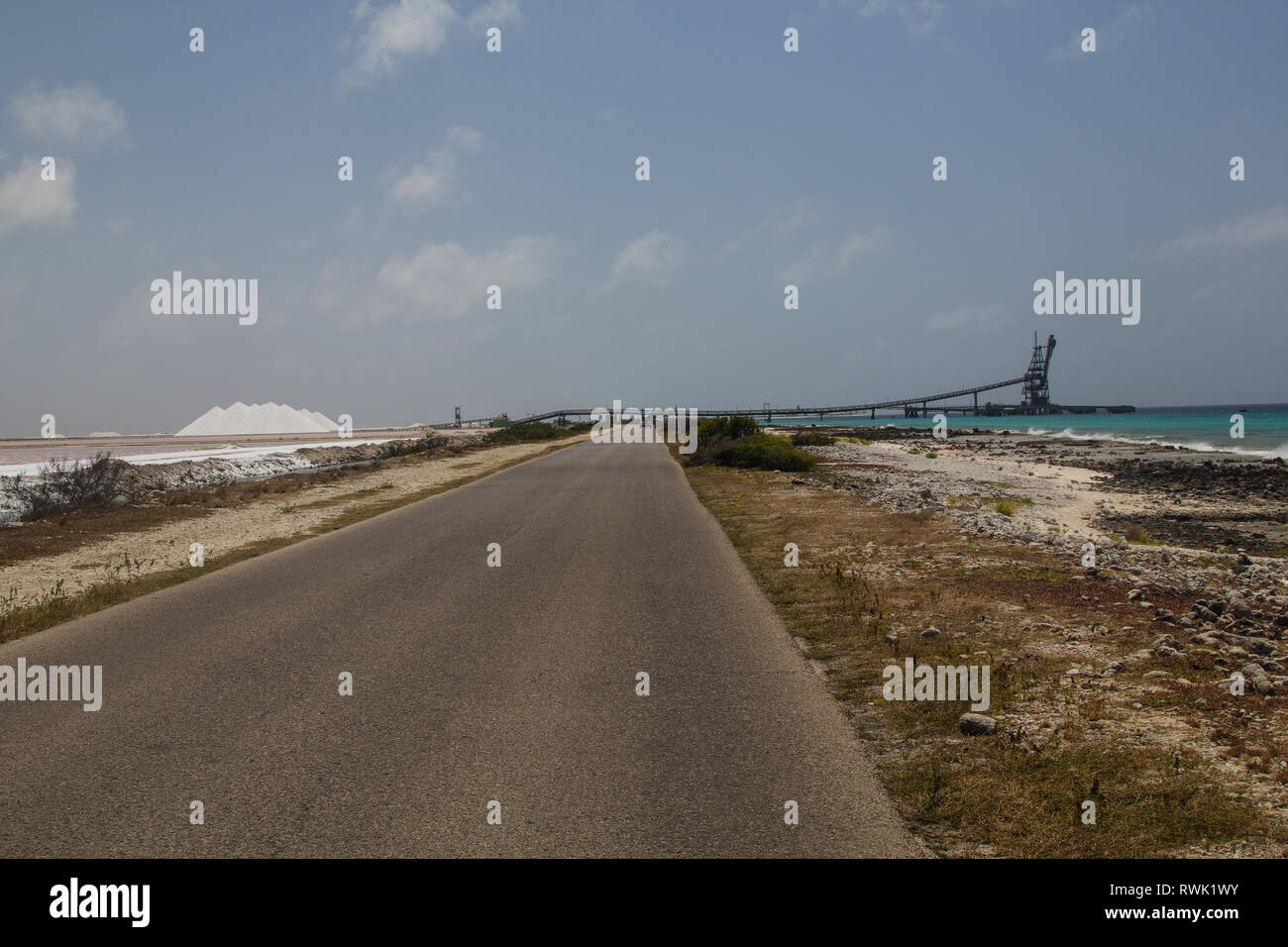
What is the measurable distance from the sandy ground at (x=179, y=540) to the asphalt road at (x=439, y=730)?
326cm

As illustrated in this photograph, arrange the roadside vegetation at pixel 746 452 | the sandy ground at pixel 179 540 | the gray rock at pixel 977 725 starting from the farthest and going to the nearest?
the roadside vegetation at pixel 746 452 < the sandy ground at pixel 179 540 < the gray rock at pixel 977 725

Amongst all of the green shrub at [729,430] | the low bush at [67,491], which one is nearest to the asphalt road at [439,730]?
the low bush at [67,491]

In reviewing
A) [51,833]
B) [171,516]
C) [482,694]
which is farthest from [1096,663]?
[171,516]

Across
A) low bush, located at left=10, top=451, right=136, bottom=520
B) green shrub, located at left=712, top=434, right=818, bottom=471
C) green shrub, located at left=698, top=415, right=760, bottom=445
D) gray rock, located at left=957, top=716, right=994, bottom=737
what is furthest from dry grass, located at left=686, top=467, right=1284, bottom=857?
green shrub, located at left=698, top=415, right=760, bottom=445

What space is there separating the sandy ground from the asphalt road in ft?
10.7

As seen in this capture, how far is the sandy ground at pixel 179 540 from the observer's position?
13.4m

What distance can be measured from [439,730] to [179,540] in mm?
14189

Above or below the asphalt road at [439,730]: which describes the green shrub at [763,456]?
above

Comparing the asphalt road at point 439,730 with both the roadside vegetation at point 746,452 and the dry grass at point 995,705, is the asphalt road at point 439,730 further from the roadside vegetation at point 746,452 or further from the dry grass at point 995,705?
the roadside vegetation at point 746,452

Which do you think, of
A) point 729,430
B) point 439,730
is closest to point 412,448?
point 729,430

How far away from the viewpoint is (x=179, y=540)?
17594 millimetres

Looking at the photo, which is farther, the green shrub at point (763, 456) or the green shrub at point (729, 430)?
the green shrub at point (729, 430)

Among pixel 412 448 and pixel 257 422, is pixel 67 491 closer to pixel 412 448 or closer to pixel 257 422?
pixel 412 448

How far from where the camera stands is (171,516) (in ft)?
72.7
